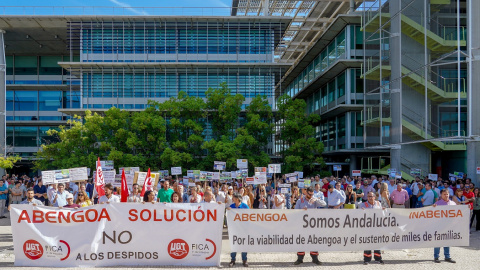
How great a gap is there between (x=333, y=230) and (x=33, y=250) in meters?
6.81

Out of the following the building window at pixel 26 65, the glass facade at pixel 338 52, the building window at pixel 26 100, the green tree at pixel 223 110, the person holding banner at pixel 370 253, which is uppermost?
the building window at pixel 26 65

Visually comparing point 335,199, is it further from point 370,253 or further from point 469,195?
point 469,195

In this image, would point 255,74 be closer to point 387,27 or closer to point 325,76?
point 325,76

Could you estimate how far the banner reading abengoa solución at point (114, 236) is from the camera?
1060 cm

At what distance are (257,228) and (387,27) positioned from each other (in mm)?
25835

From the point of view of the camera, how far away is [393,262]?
1134 centimetres

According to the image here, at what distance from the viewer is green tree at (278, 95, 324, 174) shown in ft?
114

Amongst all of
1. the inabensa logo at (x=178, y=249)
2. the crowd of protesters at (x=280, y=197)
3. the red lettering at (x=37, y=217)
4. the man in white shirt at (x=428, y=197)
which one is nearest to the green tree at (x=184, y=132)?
the crowd of protesters at (x=280, y=197)

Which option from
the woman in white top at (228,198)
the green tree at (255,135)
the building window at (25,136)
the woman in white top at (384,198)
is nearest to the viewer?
the woman in white top at (384,198)

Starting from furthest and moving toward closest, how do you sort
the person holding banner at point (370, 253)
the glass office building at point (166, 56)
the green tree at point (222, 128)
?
the glass office building at point (166, 56) < the green tree at point (222, 128) < the person holding banner at point (370, 253)

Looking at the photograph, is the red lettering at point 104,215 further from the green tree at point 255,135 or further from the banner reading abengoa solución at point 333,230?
the green tree at point 255,135

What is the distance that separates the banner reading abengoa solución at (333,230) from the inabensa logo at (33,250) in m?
4.27

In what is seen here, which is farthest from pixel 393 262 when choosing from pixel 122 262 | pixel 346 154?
pixel 346 154

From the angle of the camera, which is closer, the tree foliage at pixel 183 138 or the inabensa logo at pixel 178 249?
the inabensa logo at pixel 178 249
